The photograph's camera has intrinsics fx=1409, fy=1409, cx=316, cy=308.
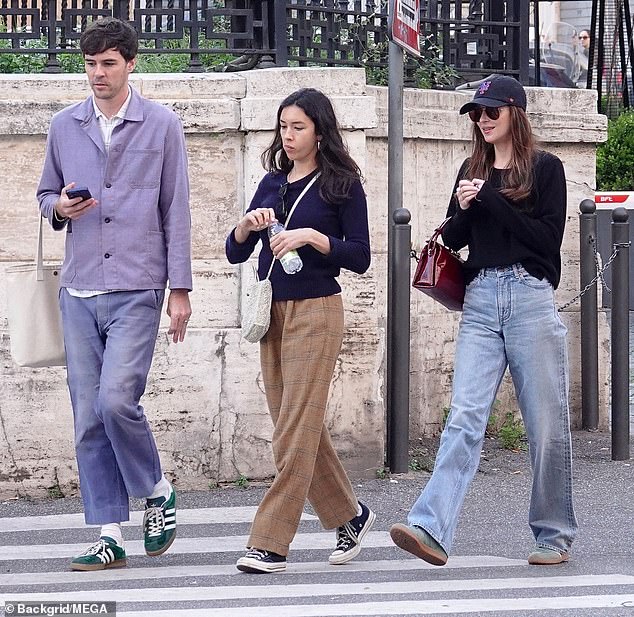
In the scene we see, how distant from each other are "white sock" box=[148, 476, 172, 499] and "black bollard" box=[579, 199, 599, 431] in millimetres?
3590

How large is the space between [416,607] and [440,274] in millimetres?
1321

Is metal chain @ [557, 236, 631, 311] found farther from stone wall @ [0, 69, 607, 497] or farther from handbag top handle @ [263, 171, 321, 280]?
handbag top handle @ [263, 171, 321, 280]

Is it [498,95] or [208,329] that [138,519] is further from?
[498,95]

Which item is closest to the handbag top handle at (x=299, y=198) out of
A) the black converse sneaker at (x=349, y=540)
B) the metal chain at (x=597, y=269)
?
the black converse sneaker at (x=349, y=540)

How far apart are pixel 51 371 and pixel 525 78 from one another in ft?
11.4

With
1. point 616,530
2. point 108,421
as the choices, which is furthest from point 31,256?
point 616,530

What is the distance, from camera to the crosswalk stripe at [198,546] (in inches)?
227

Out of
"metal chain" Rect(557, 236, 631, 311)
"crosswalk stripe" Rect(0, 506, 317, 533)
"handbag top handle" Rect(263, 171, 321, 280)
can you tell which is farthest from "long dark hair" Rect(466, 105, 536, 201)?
"metal chain" Rect(557, 236, 631, 311)

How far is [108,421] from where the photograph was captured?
5262 millimetres

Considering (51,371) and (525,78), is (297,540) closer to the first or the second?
(51,371)

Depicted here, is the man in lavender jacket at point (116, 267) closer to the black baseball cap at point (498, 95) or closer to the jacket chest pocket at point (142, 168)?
the jacket chest pocket at point (142, 168)

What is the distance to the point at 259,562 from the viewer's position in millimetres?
5250

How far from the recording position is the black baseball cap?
5.37 metres

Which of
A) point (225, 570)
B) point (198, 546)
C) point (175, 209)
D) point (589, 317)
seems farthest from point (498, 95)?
point (589, 317)
